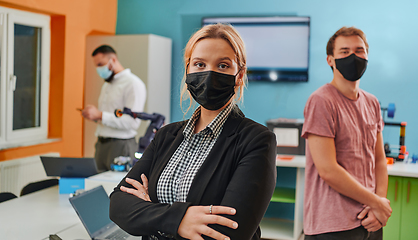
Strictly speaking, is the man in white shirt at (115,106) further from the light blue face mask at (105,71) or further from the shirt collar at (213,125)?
the shirt collar at (213,125)

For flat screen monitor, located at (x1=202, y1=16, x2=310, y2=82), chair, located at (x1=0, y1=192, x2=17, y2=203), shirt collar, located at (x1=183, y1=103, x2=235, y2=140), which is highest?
flat screen monitor, located at (x1=202, y1=16, x2=310, y2=82)

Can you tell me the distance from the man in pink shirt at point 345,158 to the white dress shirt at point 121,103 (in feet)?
6.82

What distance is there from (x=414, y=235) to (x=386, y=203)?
1.51 m

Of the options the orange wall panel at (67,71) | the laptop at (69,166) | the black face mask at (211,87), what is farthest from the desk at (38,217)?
the orange wall panel at (67,71)

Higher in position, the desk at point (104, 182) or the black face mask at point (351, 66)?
the black face mask at point (351, 66)

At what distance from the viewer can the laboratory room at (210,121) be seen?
1211 millimetres

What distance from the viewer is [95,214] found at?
191 centimetres

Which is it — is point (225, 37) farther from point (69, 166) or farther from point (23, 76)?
point (23, 76)

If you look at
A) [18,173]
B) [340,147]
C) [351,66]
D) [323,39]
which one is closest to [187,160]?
[340,147]

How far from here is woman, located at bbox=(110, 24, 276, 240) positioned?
1117mm

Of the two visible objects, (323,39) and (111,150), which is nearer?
(111,150)

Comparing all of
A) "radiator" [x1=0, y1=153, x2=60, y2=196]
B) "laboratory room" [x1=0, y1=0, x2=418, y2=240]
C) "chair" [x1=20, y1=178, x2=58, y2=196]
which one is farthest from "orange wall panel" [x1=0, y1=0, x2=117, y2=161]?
"chair" [x1=20, y1=178, x2=58, y2=196]

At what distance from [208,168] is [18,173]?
3.00 m

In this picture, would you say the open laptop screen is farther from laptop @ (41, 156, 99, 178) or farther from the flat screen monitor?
the flat screen monitor
